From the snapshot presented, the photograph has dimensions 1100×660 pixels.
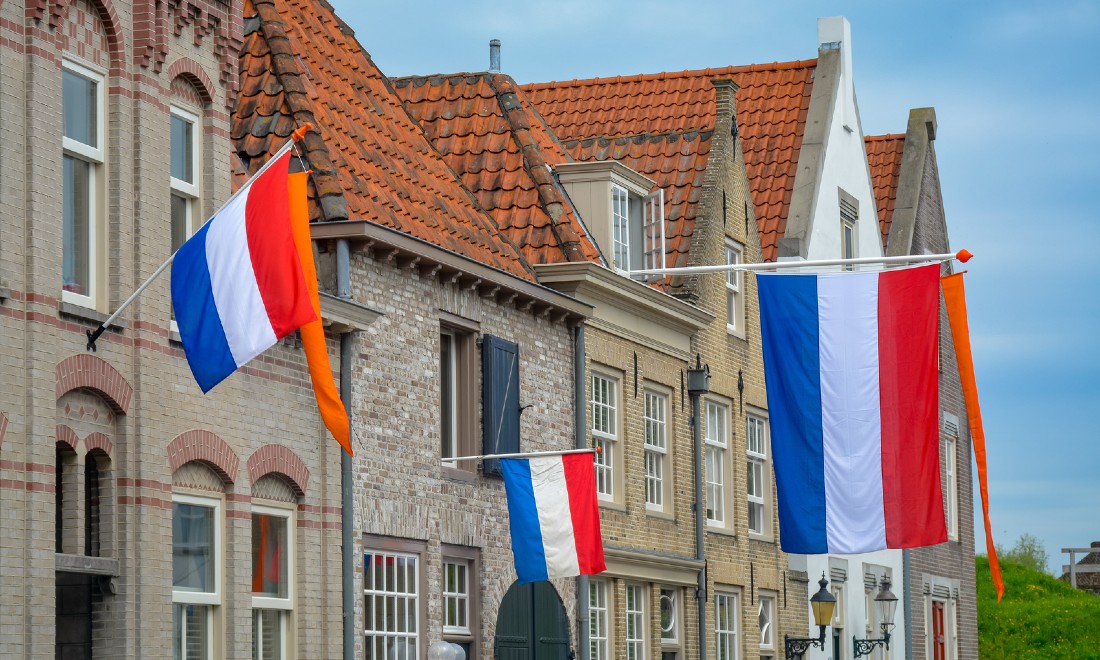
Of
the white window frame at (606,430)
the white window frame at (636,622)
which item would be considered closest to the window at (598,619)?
the white window frame at (636,622)

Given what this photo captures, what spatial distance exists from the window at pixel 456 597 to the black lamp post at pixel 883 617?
12750 mm

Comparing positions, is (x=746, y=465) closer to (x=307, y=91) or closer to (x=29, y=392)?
(x=307, y=91)

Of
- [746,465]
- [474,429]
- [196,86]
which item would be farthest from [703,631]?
[196,86]

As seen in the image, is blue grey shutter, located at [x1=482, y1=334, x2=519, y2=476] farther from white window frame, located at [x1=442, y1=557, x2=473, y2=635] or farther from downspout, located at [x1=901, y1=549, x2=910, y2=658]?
downspout, located at [x1=901, y1=549, x2=910, y2=658]

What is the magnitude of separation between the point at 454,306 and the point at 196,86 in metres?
4.98

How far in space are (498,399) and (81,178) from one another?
295 inches

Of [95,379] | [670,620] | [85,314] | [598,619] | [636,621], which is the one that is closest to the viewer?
[85,314]

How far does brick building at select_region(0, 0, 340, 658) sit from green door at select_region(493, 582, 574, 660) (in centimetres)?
393

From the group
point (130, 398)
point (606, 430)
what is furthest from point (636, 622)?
point (130, 398)

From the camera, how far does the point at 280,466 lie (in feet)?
59.7

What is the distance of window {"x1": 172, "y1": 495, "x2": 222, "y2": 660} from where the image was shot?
16766 mm

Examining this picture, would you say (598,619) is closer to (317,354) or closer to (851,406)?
(851,406)

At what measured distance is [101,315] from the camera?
1565 cm

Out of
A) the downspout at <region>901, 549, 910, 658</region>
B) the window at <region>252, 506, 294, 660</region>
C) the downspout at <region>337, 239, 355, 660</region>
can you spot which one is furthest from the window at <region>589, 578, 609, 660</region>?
the downspout at <region>901, 549, 910, 658</region>
